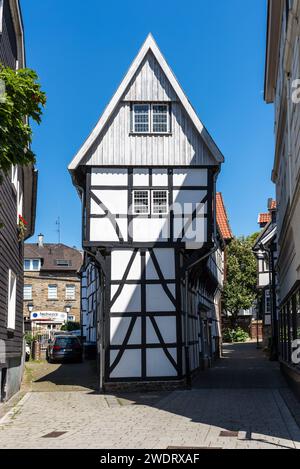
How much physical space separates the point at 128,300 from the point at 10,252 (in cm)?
417

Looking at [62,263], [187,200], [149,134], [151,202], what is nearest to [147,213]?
[151,202]

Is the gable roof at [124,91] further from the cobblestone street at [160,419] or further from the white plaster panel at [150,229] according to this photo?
the cobblestone street at [160,419]

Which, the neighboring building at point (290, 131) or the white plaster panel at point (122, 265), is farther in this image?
the white plaster panel at point (122, 265)

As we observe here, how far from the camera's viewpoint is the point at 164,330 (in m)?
19.9

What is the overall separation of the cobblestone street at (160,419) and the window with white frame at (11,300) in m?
2.19

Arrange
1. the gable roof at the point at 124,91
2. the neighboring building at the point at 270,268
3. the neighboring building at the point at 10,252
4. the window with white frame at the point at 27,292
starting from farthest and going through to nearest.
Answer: the window with white frame at the point at 27,292
the neighboring building at the point at 270,268
the gable roof at the point at 124,91
the neighboring building at the point at 10,252

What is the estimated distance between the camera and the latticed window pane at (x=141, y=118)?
68.0ft

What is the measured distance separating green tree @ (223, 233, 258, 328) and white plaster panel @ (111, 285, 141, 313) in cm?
3991

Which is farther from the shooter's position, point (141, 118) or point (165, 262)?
point (141, 118)

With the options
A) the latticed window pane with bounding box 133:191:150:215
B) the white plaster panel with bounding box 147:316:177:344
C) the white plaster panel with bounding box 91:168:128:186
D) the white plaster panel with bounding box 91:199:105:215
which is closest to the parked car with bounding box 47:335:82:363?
the white plaster panel with bounding box 147:316:177:344

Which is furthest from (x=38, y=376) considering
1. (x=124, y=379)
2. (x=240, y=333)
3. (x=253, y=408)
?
(x=240, y=333)

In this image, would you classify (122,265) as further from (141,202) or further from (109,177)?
(109,177)

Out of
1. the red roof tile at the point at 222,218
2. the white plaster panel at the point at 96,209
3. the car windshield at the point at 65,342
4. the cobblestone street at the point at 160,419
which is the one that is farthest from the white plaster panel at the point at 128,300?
the red roof tile at the point at 222,218
